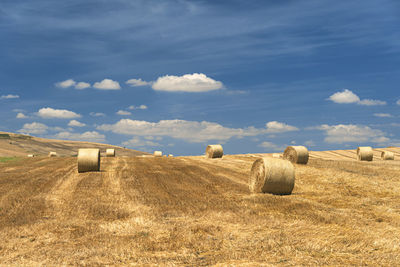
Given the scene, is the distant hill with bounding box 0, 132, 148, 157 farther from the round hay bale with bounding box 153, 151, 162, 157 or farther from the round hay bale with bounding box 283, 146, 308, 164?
the round hay bale with bounding box 283, 146, 308, 164

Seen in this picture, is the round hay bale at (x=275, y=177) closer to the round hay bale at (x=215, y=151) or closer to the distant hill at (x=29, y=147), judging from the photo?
the round hay bale at (x=215, y=151)

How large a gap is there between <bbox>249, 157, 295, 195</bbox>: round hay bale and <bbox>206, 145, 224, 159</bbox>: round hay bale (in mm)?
21412

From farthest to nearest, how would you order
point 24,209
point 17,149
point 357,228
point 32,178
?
1. point 17,149
2. point 32,178
3. point 24,209
4. point 357,228

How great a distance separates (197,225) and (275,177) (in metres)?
5.90

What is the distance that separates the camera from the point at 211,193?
1530cm

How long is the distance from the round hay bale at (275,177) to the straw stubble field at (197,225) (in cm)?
77

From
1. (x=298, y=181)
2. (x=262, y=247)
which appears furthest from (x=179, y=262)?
(x=298, y=181)

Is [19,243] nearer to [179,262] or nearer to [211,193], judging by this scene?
[179,262]

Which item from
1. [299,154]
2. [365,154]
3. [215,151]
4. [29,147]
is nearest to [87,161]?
[299,154]

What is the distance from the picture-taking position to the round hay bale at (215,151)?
37.0 m

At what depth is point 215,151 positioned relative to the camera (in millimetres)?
37000

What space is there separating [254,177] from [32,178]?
1290 cm

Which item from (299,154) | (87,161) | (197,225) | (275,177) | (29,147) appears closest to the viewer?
(197,225)

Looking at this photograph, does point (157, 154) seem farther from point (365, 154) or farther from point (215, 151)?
point (365, 154)
